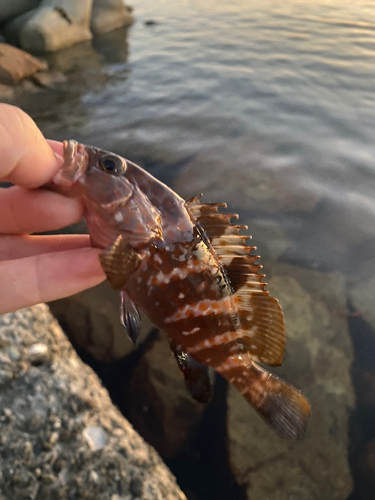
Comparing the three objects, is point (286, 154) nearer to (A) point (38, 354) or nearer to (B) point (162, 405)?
(B) point (162, 405)

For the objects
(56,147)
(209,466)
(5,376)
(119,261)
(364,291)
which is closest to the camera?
(119,261)

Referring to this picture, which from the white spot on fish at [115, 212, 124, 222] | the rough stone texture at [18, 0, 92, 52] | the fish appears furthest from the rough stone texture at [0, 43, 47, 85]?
the white spot on fish at [115, 212, 124, 222]

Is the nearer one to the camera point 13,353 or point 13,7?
point 13,353

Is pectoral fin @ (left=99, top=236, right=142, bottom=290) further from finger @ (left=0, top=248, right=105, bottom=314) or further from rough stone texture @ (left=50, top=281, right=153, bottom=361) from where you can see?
rough stone texture @ (left=50, top=281, right=153, bottom=361)

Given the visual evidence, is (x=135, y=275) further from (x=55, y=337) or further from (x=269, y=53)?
(x=269, y=53)

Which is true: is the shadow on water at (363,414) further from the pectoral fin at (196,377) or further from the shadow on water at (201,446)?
the pectoral fin at (196,377)

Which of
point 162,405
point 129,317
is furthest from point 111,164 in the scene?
point 162,405

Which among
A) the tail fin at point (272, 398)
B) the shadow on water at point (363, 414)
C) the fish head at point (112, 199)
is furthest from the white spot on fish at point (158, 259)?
the shadow on water at point (363, 414)
